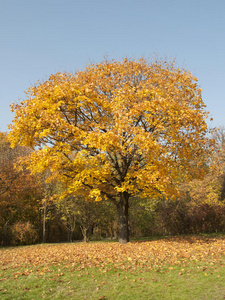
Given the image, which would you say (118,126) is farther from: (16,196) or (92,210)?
(16,196)

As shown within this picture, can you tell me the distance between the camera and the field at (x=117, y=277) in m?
5.71

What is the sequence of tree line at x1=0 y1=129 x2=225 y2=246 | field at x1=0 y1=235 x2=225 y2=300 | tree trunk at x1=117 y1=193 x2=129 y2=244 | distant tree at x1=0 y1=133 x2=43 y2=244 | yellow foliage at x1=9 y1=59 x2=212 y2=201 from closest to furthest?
field at x1=0 y1=235 x2=225 y2=300
yellow foliage at x1=9 y1=59 x2=212 y2=201
tree trunk at x1=117 y1=193 x2=129 y2=244
tree line at x1=0 y1=129 x2=225 y2=246
distant tree at x1=0 y1=133 x2=43 y2=244

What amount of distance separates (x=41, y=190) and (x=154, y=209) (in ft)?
38.6

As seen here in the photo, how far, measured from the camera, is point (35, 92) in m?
13.4

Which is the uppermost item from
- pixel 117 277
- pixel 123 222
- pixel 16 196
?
pixel 16 196

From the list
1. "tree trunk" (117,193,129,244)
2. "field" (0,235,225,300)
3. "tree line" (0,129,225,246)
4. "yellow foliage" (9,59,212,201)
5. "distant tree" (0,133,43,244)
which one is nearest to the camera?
"field" (0,235,225,300)

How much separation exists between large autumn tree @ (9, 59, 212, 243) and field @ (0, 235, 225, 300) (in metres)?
3.07

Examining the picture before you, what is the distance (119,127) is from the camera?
10.7m

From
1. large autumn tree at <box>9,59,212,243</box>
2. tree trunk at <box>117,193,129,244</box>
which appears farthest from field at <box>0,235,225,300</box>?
tree trunk at <box>117,193,129,244</box>

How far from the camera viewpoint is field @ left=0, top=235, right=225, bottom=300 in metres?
5.71

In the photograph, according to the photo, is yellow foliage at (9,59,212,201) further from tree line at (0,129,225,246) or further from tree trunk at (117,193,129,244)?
tree line at (0,129,225,246)

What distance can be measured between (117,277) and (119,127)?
6.07 metres

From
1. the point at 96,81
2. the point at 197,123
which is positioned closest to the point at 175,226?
the point at 197,123

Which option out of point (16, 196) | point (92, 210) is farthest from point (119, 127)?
point (16, 196)
